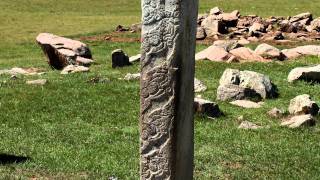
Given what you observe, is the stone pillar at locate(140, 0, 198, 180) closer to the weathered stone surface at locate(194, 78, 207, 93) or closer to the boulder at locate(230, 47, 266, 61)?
the weathered stone surface at locate(194, 78, 207, 93)

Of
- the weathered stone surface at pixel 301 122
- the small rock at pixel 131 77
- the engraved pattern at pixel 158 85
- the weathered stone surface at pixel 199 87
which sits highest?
the engraved pattern at pixel 158 85

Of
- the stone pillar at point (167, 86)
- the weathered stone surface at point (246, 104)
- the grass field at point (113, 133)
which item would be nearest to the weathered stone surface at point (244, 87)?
the weathered stone surface at point (246, 104)

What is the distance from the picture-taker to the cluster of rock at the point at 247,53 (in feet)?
88.2

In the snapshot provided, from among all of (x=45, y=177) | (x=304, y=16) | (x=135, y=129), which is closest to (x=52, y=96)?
(x=135, y=129)

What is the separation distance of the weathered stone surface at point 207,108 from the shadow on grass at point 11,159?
5.40m

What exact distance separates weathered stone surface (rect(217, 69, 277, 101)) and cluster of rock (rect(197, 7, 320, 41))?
15679 millimetres

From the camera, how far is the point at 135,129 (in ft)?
52.1

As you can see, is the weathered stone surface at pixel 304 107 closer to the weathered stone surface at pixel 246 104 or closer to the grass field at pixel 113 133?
the grass field at pixel 113 133

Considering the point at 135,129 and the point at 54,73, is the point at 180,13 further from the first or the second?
the point at 54,73

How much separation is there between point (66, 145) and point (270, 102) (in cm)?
733

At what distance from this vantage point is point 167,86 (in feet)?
27.0

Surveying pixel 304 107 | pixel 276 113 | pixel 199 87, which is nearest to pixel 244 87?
pixel 199 87

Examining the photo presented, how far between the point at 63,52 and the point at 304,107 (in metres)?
13.8

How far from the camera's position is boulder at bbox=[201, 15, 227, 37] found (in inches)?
1475
